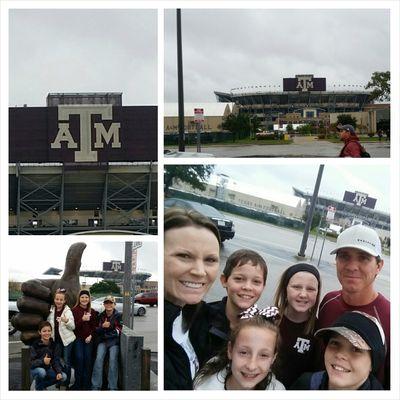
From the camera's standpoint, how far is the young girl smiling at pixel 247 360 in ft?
16.7

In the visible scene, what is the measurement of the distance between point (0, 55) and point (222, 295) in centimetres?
210

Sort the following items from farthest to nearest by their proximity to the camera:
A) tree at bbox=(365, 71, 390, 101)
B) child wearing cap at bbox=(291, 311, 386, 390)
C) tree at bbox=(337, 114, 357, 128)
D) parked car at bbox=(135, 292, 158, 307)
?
1. tree at bbox=(337, 114, 357, 128)
2. tree at bbox=(365, 71, 390, 101)
3. parked car at bbox=(135, 292, 158, 307)
4. child wearing cap at bbox=(291, 311, 386, 390)

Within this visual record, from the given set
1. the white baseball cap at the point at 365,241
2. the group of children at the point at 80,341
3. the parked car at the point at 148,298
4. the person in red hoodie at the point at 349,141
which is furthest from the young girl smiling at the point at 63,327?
the person in red hoodie at the point at 349,141

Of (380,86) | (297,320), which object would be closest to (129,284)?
(297,320)

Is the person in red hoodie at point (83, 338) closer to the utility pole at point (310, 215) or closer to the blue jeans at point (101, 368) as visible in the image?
the blue jeans at point (101, 368)

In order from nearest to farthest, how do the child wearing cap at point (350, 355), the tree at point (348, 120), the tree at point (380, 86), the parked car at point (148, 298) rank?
the child wearing cap at point (350, 355) → the parked car at point (148, 298) → the tree at point (380, 86) → the tree at point (348, 120)

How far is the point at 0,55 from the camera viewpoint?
5152mm

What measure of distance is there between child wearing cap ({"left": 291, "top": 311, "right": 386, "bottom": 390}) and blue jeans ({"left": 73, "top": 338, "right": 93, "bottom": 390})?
132 centimetres

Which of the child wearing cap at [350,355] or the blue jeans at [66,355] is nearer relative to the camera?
the child wearing cap at [350,355]

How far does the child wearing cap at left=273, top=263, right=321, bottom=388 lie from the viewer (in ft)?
16.8

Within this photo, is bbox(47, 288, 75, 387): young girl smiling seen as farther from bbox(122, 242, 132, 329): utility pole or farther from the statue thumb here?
bbox(122, 242, 132, 329): utility pole

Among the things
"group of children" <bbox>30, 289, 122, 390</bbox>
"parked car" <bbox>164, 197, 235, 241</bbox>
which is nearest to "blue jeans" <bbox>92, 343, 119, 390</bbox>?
"group of children" <bbox>30, 289, 122, 390</bbox>
